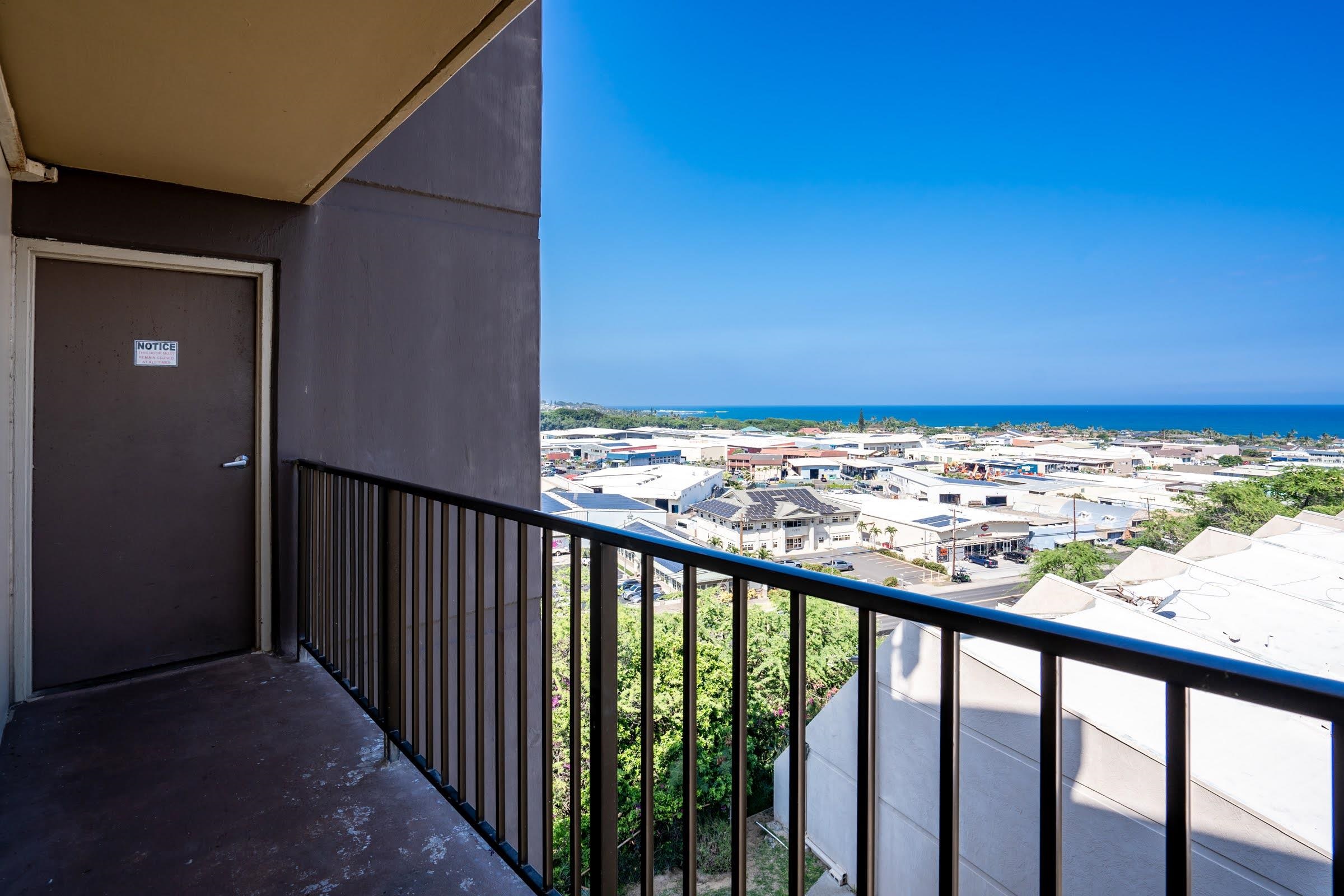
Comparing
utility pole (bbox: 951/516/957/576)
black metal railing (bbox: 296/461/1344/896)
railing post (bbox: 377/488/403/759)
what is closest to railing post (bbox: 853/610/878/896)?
black metal railing (bbox: 296/461/1344/896)

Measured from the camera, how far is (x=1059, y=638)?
62 cm

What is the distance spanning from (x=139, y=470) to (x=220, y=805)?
5.63 ft

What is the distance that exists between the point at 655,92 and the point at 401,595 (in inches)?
1624

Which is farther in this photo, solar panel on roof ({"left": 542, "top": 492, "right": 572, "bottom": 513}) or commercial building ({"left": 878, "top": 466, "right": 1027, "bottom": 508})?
commercial building ({"left": 878, "top": 466, "right": 1027, "bottom": 508})

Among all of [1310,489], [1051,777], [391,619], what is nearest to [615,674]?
→ [1051,777]

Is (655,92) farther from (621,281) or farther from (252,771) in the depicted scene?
(252,771)

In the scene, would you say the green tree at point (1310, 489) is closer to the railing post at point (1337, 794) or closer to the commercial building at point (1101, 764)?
the commercial building at point (1101, 764)

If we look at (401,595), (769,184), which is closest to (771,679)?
(401,595)

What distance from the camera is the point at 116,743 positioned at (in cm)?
219

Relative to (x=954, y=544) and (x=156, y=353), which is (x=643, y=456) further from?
(x=156, y=353)

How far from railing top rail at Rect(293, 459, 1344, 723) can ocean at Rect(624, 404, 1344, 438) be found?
3459 centimetres

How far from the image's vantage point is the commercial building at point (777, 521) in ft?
50.2

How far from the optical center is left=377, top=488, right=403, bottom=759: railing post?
202 centimetres

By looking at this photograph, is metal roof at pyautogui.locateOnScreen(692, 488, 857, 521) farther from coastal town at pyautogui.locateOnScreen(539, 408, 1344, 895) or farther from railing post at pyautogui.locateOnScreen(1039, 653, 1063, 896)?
railing post at pyautogui.locateOnScreen(1039, 653, 1063, 896)
